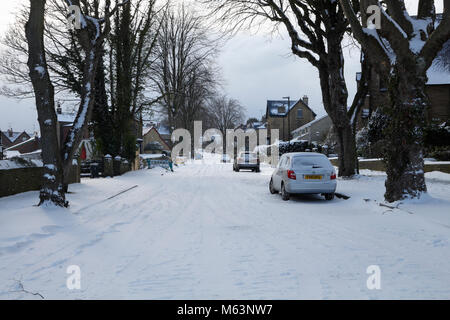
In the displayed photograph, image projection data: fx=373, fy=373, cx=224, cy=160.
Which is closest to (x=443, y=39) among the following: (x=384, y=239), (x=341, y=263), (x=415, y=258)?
(x=384, y=239)

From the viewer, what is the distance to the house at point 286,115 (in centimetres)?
7369

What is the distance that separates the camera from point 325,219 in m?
8.88

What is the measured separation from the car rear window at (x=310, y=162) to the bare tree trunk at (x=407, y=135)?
261cm

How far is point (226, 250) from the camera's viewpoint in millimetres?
5992

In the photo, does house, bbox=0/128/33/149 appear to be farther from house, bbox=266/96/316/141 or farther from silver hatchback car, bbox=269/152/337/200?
silver hatchback car, bbox=269/152/337/200

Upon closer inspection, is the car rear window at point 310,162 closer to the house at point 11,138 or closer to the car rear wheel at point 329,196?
the car rear wheel at point 329,196

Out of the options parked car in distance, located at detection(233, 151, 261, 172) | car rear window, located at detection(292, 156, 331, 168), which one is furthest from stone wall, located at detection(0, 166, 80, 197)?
parked car in distance, located at detection(233, 151, 261, 172)

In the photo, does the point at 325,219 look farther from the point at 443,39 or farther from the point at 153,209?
the point at 443,39

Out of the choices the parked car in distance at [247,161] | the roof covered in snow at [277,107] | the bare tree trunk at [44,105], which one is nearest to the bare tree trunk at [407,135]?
the bare tree trunk at [44,105]

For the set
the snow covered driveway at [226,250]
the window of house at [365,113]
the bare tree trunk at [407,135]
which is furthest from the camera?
the window of house at [365,113]

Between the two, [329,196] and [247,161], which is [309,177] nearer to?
[329,196]

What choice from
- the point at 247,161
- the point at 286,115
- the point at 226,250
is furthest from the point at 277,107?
the point at 226,250

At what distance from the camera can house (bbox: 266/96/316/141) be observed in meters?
73.7
